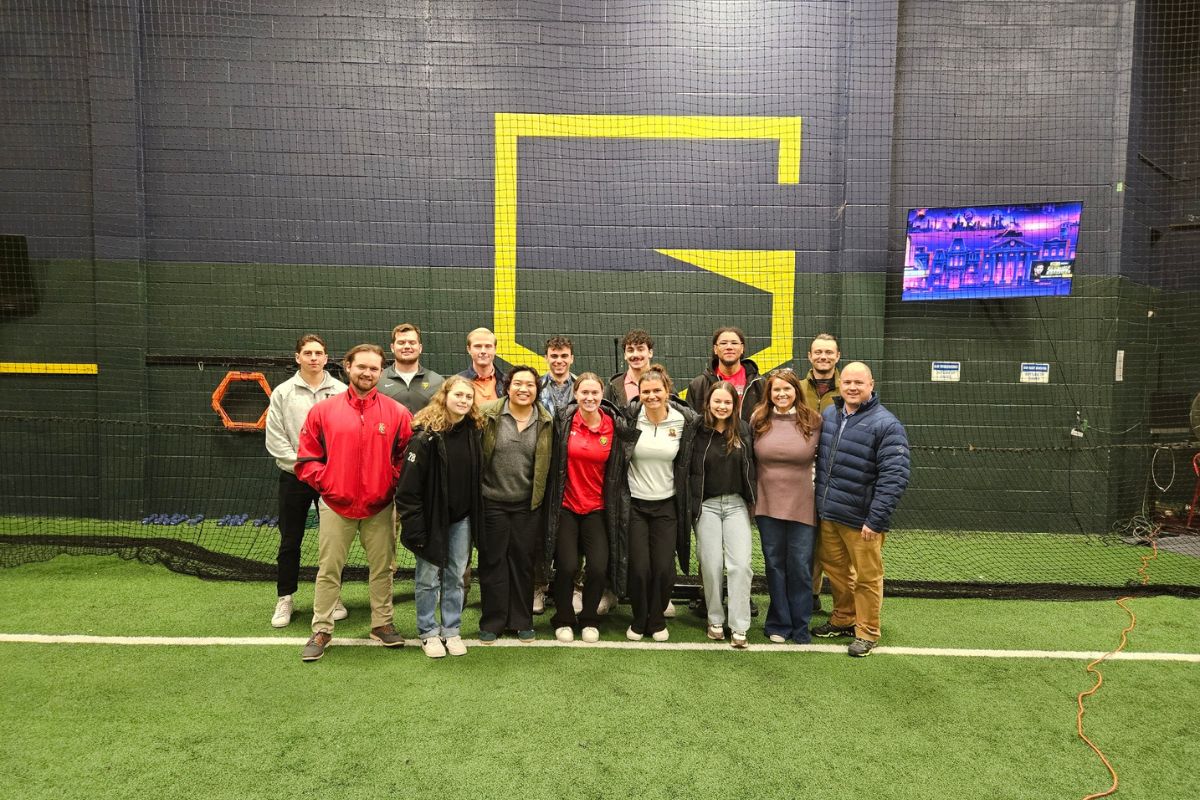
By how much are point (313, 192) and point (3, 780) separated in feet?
19.2

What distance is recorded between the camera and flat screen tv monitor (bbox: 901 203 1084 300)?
6.47 m

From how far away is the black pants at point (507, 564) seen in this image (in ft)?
13.4

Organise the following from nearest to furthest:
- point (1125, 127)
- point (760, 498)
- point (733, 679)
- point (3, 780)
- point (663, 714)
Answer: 1. point (3, 780)
2. point (663, 714)
3. point (733, 679)
4. point (760, 498)
5. point (1125, 127)

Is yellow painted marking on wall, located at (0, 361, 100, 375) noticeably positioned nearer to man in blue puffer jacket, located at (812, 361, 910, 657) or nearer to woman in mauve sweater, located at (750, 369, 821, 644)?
woman in mauve sweater, located at (750, 369, 821, 644)

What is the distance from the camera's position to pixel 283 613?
4.43m

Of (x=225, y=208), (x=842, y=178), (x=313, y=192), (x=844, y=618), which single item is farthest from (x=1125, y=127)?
(x=225, y=208)

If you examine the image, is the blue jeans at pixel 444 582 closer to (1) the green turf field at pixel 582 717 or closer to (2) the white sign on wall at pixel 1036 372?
(1) the green turf field at pixel 582 717

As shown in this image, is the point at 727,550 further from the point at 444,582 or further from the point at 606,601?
the point at 444,582

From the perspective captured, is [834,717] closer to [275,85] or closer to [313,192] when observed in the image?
[313,192]

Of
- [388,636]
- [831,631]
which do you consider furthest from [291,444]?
[831,631]

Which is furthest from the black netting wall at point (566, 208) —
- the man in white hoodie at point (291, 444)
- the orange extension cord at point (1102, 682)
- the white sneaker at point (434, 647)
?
the white sneaker at point (434, 647)

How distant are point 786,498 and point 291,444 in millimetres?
3159

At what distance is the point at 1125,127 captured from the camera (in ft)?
22.7

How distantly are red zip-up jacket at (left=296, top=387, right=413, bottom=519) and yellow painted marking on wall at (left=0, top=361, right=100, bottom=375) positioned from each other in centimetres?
491
